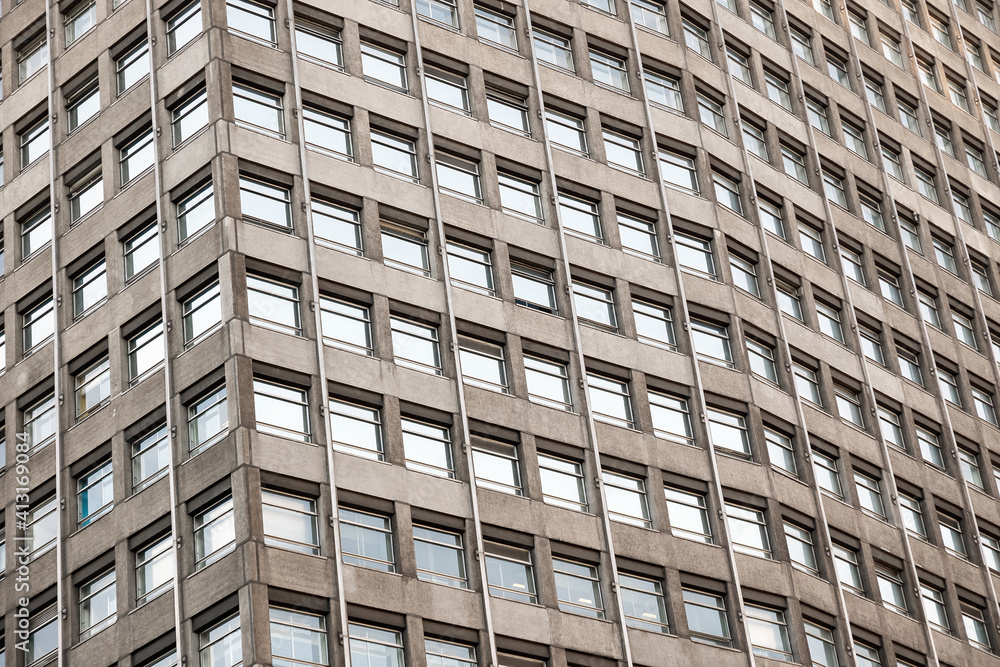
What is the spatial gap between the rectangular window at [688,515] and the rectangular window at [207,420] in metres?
13.6

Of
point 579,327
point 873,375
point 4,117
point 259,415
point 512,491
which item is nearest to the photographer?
point 259,415

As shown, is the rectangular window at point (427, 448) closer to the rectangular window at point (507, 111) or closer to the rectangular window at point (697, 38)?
the rectangular window at point (507, 111)

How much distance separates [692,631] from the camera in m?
51.4

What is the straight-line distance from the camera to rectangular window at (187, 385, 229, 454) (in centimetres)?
4706

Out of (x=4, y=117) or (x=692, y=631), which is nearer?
(x=692, y=631)

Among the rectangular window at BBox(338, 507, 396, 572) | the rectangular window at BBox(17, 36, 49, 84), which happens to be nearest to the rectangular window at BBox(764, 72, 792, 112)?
the rectangular window at BBox(17, 36, 49, 84)

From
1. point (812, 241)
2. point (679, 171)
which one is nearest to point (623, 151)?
point (679, 171)

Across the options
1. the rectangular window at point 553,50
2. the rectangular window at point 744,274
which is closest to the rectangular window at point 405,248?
the rectangular window at point 553,50

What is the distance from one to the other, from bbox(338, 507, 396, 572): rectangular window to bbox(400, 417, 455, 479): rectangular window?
223cm

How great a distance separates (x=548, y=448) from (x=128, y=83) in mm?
16903

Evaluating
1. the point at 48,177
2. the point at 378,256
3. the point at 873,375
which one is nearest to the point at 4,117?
the point at 48,177

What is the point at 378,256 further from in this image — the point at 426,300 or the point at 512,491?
the point at 512,491

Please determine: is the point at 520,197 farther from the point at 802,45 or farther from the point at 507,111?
the point at 802,45

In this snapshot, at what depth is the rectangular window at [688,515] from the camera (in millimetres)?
53156
